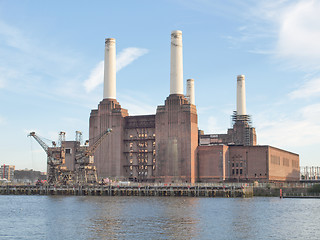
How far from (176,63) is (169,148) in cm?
2931

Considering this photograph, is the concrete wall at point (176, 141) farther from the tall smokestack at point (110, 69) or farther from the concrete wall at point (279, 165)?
the concrete wall at point (279, 165)

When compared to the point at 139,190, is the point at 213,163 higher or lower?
higher

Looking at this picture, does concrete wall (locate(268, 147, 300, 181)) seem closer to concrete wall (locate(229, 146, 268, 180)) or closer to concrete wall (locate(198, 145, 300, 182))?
concrete wall (locate(198, 145, 300, 182))

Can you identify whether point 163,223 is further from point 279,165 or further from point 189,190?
point 279,165

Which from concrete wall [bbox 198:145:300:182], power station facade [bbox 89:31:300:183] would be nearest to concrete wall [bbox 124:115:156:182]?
power station facade [bbox 89:31:300:183]

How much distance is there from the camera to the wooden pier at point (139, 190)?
127m

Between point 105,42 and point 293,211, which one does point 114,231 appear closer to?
point 293,211

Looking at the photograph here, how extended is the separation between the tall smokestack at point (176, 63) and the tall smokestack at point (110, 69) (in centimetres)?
2393

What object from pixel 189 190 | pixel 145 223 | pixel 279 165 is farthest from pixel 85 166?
pixel 145 223

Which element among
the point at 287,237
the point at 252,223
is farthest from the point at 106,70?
the point at 287,237

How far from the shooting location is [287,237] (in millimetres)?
55938

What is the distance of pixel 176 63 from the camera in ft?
540

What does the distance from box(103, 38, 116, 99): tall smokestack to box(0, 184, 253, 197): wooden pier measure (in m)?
44.3

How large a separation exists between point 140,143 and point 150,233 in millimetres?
120465
